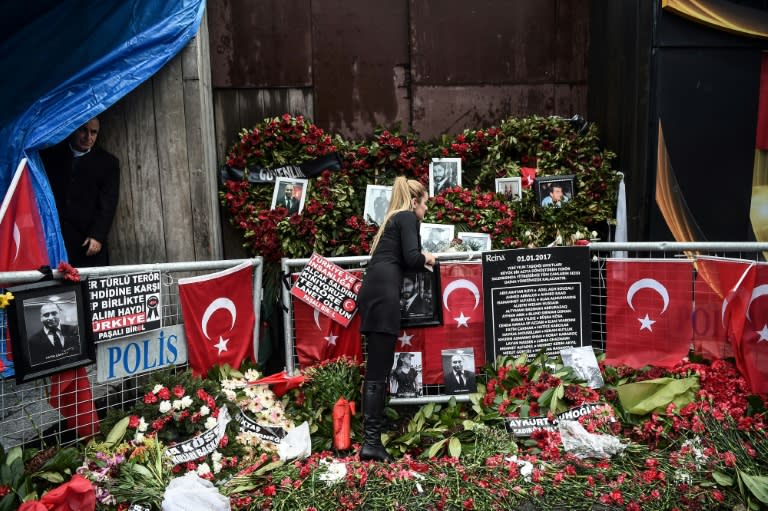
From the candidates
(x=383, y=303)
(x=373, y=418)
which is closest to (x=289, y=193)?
(x=383, y=303)

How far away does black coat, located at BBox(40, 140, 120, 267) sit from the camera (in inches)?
229

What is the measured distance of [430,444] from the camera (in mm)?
4797

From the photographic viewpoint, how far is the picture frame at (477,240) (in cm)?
649

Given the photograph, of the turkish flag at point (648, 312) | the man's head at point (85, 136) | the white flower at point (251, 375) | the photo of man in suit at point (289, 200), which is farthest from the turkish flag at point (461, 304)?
the man's head at point (85, 136)

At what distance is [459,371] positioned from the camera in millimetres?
5180

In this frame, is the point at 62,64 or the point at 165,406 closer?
the point at 165,406

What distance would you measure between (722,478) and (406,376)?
235cm

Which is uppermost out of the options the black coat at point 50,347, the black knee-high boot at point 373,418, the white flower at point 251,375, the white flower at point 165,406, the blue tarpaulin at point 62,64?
the blue tarpaulin at point 62,64

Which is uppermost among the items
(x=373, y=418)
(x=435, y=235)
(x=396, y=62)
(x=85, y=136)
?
(x=396, y=62)

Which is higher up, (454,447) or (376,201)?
(376,201)

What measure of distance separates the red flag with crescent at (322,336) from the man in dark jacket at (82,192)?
2.05m

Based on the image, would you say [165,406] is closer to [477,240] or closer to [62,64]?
[62,64]

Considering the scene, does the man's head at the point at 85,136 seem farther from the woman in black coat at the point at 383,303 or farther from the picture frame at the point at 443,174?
the picture frame at the point at 443,174

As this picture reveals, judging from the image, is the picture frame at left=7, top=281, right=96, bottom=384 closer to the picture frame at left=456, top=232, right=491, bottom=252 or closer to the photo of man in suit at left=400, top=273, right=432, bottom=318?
the photo of man in suit at left=400, top=273, right=432, bottom=318
